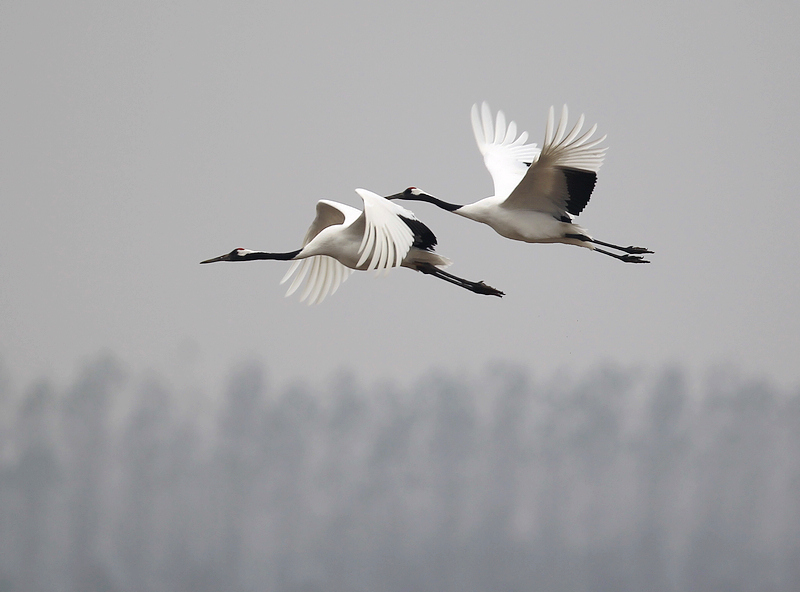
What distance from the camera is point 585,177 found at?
9797 mm

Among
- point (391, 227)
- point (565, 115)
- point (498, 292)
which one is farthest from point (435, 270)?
point (565, 115)

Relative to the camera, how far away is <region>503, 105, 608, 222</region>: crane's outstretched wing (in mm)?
9367

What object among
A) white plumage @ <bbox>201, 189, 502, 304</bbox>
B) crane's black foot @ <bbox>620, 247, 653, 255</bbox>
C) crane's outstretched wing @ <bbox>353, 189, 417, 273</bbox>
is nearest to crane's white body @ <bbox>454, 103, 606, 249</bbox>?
crane's black foot @ <bbox>620, 247, 653, 255</bbox>

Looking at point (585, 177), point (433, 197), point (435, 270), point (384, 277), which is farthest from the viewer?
point (433, 197)

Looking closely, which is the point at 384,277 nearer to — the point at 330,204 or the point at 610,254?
the point at 330,204

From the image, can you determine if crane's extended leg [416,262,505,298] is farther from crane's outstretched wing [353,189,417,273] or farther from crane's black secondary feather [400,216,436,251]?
crane's outstretched wing [353,189,417,273]

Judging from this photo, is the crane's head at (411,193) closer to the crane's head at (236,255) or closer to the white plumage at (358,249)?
the white plumage at (358,249)

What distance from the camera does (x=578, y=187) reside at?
9.93 meters

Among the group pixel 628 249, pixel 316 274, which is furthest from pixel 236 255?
pixel 628 249

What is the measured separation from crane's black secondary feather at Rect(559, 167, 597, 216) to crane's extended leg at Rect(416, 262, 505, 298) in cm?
105

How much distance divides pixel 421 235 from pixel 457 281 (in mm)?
894

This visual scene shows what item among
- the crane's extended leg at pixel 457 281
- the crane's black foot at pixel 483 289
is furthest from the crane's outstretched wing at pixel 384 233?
the crane's black foot at pixel 483 289

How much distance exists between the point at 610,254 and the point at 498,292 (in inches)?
43.9

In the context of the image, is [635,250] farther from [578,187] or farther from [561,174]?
[561,174]
